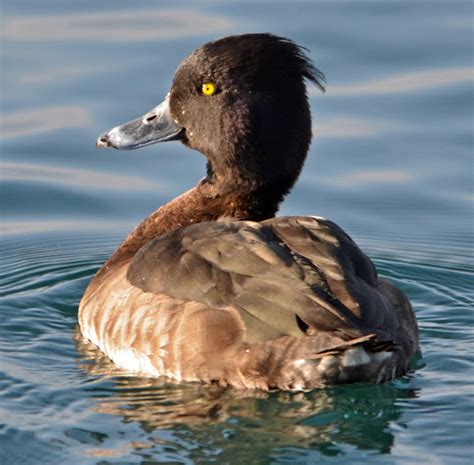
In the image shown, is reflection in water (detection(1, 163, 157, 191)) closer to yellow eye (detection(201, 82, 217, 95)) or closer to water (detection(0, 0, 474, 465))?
water (detection(0, 0, 474, 465))

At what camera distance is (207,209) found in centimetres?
826

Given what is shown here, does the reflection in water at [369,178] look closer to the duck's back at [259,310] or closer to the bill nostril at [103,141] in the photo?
the bill nostril at [103,141]

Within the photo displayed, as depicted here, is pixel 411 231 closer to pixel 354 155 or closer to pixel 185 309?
pixel 354 155

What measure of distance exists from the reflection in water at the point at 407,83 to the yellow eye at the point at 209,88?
3.72 metres

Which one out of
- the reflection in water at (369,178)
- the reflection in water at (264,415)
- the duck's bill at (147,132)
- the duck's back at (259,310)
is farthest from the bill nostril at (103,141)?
the reflection in water at (369,178)

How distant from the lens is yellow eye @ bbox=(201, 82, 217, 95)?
315 inches

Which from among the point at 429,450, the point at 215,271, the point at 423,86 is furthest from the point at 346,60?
the point at 429,450

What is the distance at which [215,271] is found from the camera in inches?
276

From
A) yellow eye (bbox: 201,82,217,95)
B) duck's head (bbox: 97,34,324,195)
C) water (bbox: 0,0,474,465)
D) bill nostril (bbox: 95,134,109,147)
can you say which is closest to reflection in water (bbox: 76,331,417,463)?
water (bbox: 0,0,474,465)

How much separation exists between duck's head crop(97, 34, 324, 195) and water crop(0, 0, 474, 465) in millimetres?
1351

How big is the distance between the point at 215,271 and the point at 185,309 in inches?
10.2

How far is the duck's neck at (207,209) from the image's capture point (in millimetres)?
Result: 8102

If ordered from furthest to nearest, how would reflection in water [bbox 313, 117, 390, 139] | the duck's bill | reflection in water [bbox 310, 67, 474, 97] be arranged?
reflection in water [bbox 310, 67, 474, 97], reflection in water [bbox 313, 117, 390, 139], the duck's bill

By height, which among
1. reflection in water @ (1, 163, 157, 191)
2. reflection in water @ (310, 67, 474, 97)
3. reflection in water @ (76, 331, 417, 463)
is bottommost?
reflection in water @ (76, 331, 417, 463)
